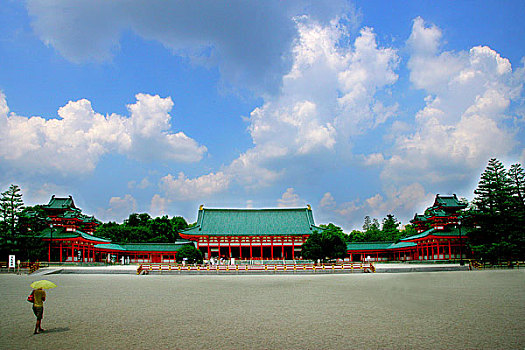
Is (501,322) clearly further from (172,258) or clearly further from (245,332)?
(172,258)

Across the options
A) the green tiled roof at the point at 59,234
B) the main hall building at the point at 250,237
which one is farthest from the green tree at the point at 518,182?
the green tiled roof at the point at 59,234

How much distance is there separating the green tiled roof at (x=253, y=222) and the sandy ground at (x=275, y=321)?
39.6m

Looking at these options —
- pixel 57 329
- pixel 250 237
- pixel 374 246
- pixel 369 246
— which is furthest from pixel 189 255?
pixel 374 246

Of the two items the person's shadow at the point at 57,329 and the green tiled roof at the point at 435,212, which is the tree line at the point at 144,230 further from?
the person's shadow at the point at 57,329

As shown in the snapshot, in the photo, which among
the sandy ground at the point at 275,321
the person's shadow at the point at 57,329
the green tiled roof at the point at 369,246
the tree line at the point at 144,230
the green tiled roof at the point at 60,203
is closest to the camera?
the sandy ground at the point at 275,321

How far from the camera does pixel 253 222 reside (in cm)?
6081

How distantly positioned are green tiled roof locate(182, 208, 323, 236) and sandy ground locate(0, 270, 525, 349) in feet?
130

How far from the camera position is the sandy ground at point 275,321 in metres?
8.69

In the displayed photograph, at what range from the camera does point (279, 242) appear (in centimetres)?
5675

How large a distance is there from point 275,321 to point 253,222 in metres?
49.8

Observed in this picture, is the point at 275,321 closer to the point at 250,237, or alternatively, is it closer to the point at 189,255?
the point at 189,255

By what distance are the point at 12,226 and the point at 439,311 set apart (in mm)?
44261

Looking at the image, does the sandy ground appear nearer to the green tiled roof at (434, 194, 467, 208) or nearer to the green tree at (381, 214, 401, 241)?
the green tiled roof at (434, 194, 467, 208)

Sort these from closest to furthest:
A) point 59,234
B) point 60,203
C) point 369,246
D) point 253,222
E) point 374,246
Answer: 1. point 59,234
2. point 60,203
3. point 253,222
4. point 369,246
5. point 374,246
